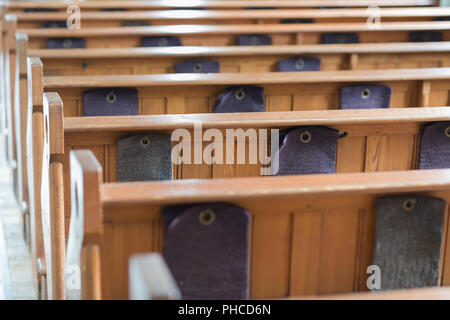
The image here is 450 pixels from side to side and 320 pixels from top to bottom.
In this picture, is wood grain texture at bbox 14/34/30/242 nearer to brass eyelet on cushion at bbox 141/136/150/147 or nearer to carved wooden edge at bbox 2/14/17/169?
carved wooden edge at bbox 2/14/17/169

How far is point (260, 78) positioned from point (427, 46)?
5.23 feet

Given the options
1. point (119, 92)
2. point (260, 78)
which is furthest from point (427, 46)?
point (119, 92)

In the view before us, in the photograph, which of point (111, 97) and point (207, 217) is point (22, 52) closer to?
point (111, 97)

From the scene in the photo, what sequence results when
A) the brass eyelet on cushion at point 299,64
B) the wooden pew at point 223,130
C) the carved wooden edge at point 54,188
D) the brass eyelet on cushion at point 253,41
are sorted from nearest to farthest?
1. the carved wooden edge at point 54,188
2. the wooden pew at point 223,130
3. the brass eyelet on cushion at point 299,64
4. the brass eyelet on cushion at point 253,41

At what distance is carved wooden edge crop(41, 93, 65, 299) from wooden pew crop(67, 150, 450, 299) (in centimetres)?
53

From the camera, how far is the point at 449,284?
176cm

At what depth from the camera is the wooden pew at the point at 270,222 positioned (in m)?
1.46

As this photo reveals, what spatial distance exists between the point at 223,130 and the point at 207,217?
917 mm

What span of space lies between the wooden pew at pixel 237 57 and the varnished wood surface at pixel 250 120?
1439 millimetres

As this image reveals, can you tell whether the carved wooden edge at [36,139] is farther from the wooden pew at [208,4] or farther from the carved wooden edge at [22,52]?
the wooden pew at [208,4]

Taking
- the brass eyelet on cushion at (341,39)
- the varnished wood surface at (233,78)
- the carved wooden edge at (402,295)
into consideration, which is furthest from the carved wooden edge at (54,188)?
the brass eyelet on cushion at (341,39)
